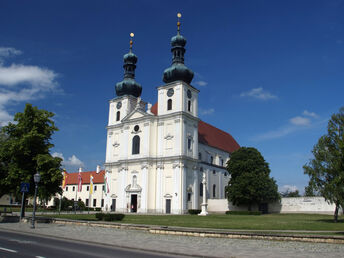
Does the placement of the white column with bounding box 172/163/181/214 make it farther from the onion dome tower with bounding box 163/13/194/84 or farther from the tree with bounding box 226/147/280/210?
the onion dome tower with bounding box 163/13/194/84

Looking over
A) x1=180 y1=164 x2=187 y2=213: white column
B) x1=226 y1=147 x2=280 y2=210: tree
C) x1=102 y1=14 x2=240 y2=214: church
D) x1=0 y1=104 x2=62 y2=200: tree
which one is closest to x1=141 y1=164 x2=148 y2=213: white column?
x1=102 y1=14 x2=240 y2=214: church

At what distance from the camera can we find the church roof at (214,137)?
2501 inches

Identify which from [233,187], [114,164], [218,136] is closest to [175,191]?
[233,187]

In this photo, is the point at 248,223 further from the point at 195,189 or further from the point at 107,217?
the point at 195,189

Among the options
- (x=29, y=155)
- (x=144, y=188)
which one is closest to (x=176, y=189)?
(x=144, y=188)

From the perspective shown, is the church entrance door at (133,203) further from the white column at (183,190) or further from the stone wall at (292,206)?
the stone wall at (292,206)

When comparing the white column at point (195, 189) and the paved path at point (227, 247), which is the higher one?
the white column at point (195, 189)

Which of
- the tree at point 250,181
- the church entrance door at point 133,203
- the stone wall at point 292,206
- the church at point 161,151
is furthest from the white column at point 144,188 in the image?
the tree at point 250,181

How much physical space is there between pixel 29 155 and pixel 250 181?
34549 millimetres

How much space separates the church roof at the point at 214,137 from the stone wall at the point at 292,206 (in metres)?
12.4

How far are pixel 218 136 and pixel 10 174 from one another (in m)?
53.1

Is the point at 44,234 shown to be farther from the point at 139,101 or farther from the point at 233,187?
the point at 139,101

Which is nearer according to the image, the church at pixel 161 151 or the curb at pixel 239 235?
the curb at pixel 239 235

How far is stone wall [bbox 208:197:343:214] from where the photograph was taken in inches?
2029
